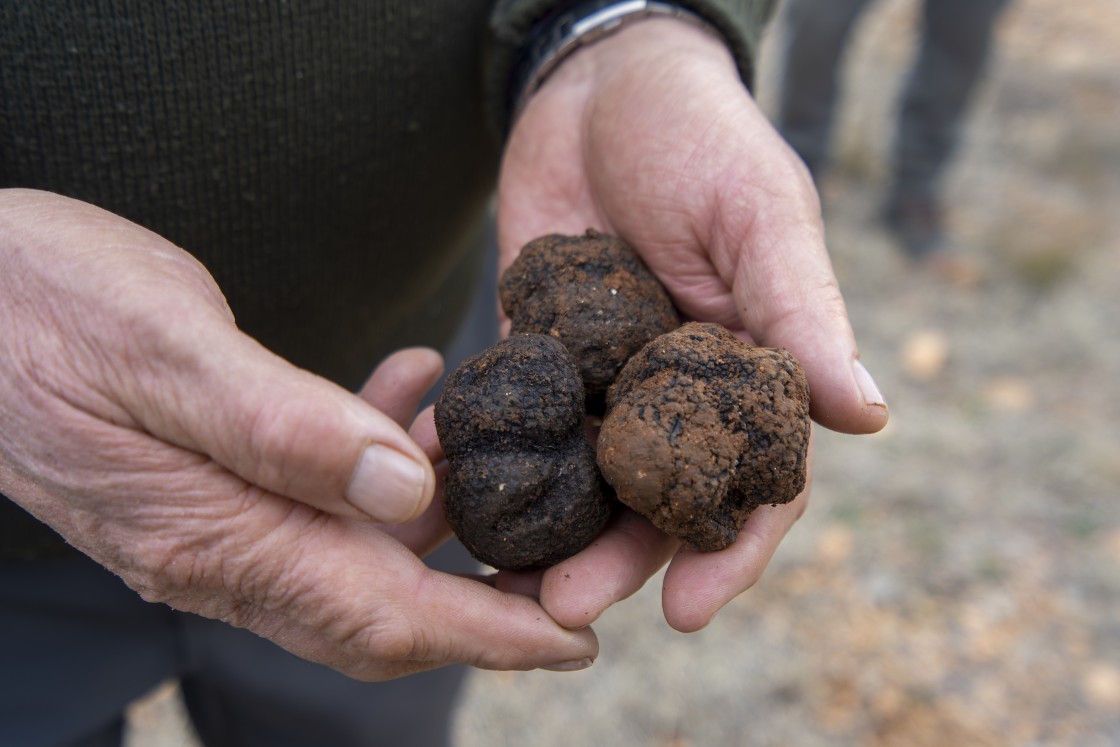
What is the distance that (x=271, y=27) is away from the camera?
6.68ft

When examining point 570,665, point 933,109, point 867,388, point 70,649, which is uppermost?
point 867,388

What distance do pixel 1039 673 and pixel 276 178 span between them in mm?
3104

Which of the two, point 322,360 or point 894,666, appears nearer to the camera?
point 322,360

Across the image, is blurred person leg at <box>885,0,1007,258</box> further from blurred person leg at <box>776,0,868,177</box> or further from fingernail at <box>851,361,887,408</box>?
fingernail at <box>851,361,887,408</box>

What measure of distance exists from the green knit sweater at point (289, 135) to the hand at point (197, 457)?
38 centimetres

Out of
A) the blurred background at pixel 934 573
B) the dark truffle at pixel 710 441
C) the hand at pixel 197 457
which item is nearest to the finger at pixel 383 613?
the hand at pixel 197 457

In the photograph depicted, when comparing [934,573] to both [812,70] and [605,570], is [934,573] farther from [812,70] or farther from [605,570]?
[812,70]

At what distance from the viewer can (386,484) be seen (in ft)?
5.15

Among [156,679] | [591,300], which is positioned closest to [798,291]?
[591,300]

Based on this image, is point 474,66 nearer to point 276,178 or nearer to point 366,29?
point 366,29

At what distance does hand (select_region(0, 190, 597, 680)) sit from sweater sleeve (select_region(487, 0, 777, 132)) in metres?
1.14

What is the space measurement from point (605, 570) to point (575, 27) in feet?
4.92

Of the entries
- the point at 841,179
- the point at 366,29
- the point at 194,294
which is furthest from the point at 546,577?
the point at 841,179

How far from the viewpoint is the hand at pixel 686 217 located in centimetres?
185
